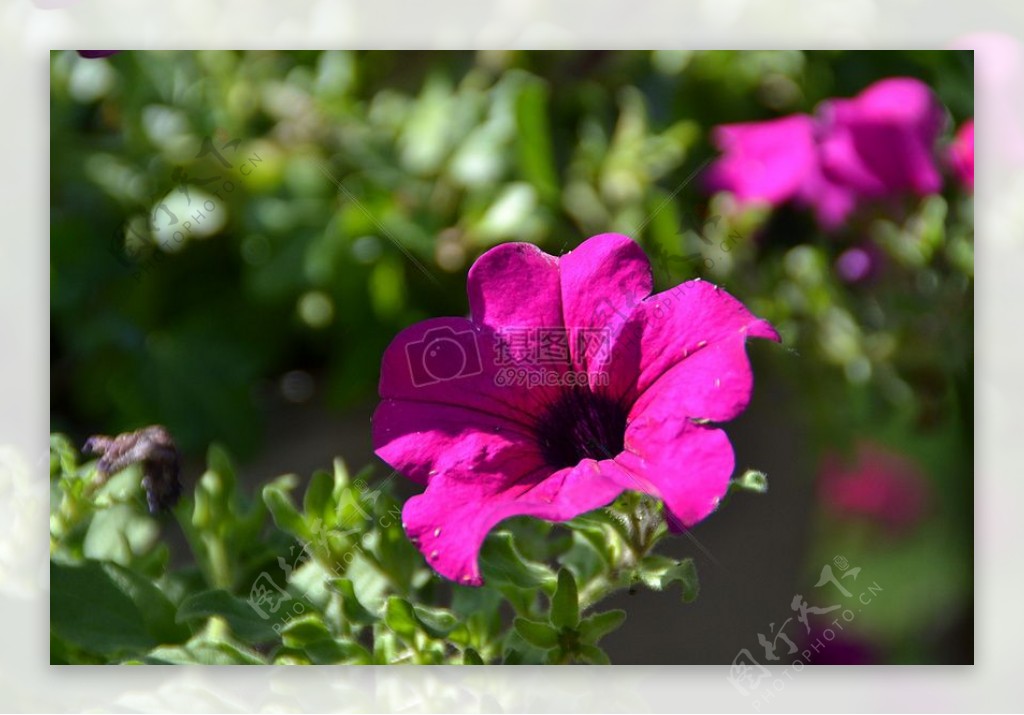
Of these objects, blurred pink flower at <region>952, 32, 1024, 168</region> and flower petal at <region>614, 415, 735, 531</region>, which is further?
blurred pink flower at <region>952, 32, 1024, 168</region>

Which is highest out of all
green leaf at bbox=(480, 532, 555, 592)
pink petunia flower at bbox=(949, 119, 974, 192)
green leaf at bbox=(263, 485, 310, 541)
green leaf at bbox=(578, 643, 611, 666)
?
pink petunia flower at bbox=(949, 119, 974, 192)

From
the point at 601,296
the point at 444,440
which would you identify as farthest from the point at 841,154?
the point at 444,440

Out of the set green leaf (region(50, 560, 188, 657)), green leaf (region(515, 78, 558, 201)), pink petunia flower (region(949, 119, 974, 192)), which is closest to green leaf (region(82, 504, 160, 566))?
green leaf (region(50, 560, 188, 657))

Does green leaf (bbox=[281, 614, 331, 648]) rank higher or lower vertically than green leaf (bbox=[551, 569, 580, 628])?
lower

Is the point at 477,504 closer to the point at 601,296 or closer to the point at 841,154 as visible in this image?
the point at 601,296

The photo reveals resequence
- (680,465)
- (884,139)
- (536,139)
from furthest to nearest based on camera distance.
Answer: (536,139) < (884,139) < (680,465)

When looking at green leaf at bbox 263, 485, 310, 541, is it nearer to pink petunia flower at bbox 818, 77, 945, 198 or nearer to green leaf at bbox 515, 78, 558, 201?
green leaf at bbox 515, 78, 558, 201
